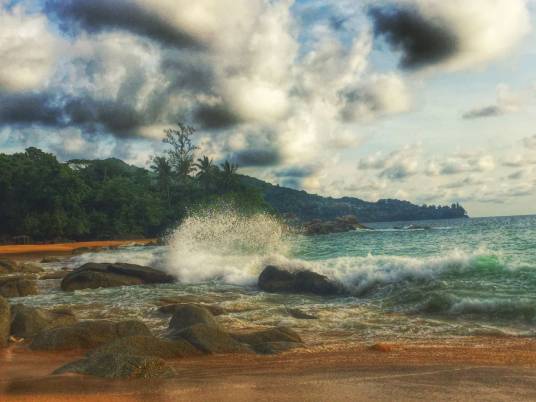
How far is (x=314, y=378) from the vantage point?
5203 mm

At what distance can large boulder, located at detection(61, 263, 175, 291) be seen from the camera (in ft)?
50.9

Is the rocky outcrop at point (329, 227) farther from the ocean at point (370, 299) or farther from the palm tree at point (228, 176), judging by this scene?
the ocean at point (370, 299)

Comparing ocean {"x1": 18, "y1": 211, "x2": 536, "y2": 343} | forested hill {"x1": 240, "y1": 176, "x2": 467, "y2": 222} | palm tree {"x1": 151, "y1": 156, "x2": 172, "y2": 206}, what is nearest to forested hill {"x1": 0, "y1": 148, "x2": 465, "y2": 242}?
palm tree {"x1": 151, "y1": 156, "x2": 172, "y2": 206}

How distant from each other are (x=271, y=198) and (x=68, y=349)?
432 feet

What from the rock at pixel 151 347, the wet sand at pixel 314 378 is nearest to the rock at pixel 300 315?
the wet sand at pixel 314 378

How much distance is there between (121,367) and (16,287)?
10572 millimetres

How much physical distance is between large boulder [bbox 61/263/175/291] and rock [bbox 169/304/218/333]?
8.04m

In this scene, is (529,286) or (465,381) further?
(529,286)

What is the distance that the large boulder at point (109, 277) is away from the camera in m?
15.5

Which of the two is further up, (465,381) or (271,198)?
(271,198)

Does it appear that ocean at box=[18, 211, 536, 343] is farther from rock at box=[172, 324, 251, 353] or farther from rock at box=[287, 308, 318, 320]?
rock at box=[172, 324, 251, 353]

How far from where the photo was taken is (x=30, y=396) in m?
4.62

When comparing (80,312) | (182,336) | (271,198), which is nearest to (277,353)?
(182,336)

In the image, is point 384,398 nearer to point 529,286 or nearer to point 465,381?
point 465,381
